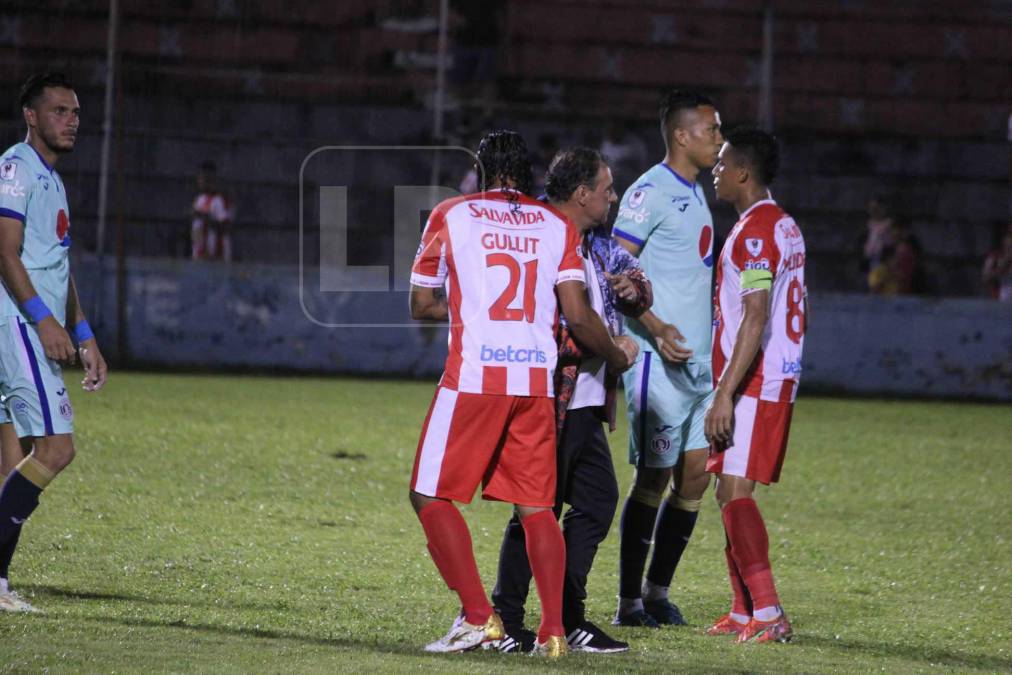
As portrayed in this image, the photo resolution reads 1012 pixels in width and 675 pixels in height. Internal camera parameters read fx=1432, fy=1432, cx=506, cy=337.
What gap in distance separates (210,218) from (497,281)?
43.1 feet

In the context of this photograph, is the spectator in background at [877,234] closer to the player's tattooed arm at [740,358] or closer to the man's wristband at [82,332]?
the player's tattooed arm at [740,358]

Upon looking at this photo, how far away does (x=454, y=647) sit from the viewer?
16.4 feet

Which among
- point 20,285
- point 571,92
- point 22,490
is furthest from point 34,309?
point 571,92

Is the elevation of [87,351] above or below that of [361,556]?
above

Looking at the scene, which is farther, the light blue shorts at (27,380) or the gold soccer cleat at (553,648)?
the light blue shorts at (27,380)

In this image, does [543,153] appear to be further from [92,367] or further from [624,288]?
[624,288]

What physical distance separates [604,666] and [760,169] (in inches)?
86.1

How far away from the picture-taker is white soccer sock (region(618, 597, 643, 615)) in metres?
5.94

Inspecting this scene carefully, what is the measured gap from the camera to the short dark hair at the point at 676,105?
623cm

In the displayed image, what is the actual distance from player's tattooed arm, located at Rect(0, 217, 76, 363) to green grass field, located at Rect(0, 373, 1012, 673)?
1004mm

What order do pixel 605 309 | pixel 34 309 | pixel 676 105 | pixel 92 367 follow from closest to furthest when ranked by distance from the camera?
1. pixel 605 309
2. pixel 34 309
3. pixel 92 367
4. pixel 676 105

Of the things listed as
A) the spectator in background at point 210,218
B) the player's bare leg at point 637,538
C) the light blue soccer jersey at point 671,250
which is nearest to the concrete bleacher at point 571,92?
the spectator in background at point 210,218

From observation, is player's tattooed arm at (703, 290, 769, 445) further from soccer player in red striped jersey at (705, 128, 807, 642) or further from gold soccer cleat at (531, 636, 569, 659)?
gold soccer cleat at (531, 636, 569, 659)

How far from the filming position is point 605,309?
551 centimetres
